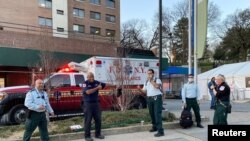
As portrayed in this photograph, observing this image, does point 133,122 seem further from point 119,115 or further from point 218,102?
point 218,102

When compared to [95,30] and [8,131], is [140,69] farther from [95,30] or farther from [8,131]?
[95,30]

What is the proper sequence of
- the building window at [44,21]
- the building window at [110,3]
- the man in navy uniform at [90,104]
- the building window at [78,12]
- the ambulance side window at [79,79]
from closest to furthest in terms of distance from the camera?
1. the man in navy uniform at [90,104]
2. the ambulance side window at [79,79]
3. the building window at [44,21]
4. the building window at [78,12]
5. the building window at [110,3]

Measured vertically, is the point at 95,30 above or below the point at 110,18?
below

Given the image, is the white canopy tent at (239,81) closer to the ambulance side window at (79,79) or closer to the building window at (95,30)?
the ambulance side window at (79,79)

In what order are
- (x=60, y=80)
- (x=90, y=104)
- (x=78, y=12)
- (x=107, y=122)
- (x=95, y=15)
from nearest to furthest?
(x=90, y=104)
(x=107, y=122)
(x=60, y=80)
(x=78, y=12)
(x=95, y=15)

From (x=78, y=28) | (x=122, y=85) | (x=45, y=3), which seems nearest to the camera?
(x=122, y=85)

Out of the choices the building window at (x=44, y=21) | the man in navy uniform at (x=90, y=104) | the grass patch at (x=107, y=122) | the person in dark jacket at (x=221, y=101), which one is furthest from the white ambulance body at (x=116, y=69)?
the building window at (x=44, y=21)

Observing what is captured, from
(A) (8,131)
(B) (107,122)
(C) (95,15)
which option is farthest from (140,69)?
(C) (95,15)

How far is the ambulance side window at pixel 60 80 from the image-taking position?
44.3ft

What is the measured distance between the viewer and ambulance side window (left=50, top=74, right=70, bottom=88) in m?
13.5

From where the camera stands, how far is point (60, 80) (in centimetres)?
1376

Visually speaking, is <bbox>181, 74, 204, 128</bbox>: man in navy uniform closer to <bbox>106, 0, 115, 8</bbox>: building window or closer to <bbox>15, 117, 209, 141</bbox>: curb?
<bbox>15, 117, 209, 141</bbox>: curb

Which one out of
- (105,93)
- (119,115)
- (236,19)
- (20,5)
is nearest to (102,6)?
(20,5)

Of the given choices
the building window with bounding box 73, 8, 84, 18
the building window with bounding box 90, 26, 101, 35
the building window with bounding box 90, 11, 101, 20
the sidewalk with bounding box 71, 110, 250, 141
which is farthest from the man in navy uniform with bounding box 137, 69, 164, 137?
the building window with bounding box 90, 11, 101, 20
